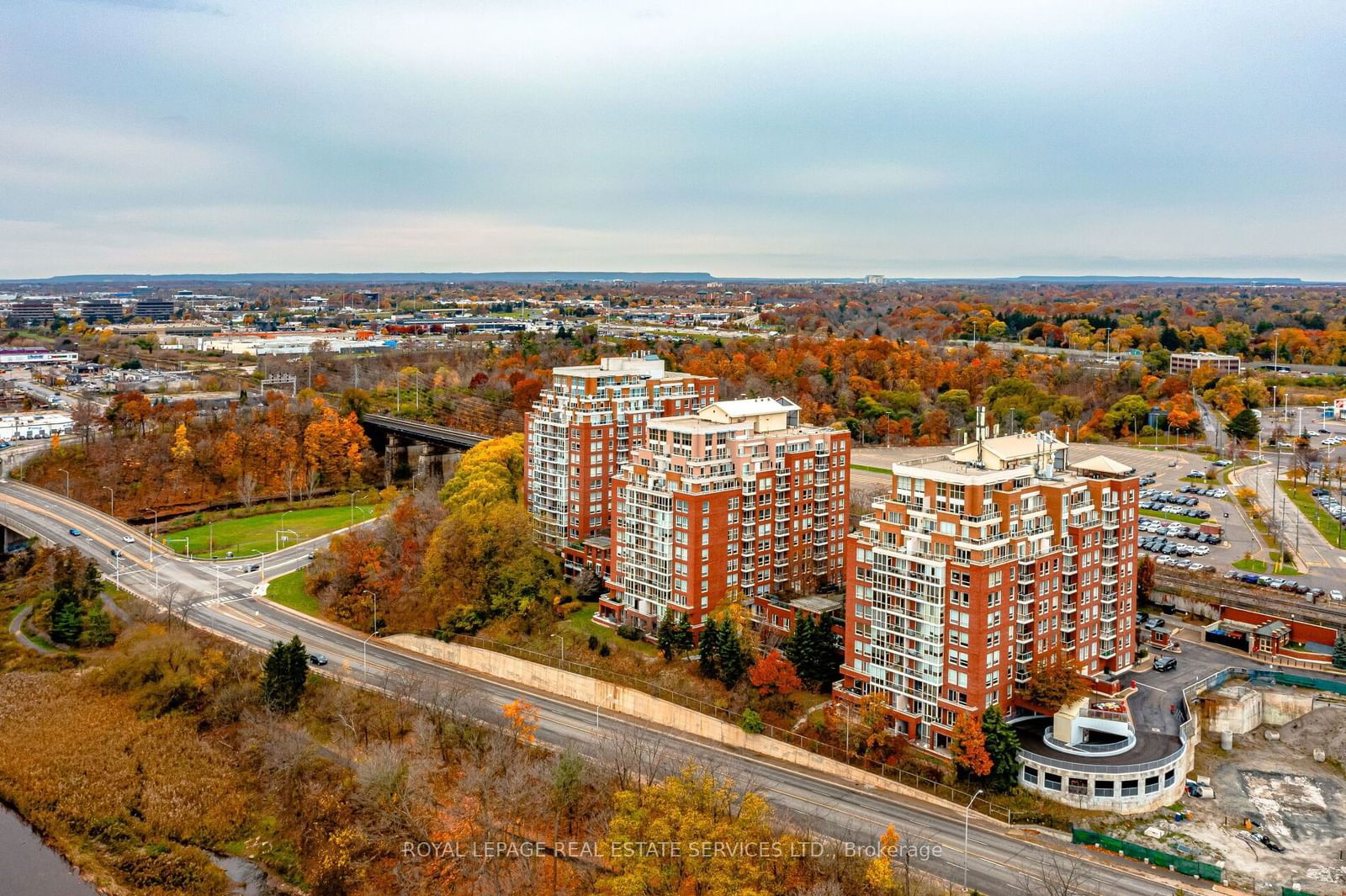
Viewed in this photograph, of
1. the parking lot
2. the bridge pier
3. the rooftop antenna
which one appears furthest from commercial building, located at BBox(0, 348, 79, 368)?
the rooftop antenna

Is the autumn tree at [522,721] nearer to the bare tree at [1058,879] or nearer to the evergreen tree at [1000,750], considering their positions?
the evergreen tree at [1000,750]

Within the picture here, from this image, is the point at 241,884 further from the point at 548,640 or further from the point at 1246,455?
the point at 1246,455

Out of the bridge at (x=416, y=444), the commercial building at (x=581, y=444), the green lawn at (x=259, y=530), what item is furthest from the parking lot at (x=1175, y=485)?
the green lawn at (x=259, y=530)

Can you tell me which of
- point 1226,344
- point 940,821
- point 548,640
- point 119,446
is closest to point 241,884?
point 548,640

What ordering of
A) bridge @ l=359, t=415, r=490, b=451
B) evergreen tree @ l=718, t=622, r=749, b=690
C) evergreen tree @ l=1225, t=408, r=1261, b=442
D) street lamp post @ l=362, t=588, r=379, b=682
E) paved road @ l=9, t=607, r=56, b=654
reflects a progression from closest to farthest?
evergreen tree @ l=718, t=622, r=749, b=690 → street lamp post @ l=362, t=588, r=379, b=682 → paved road @ l=9, t=607, r=56, b=654 → bridge @ l=359, t=415, r=490, b=451 → evergreen tree @ l=1225, t=408, r=1261, b=442

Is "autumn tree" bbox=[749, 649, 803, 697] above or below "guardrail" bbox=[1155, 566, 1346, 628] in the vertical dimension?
below

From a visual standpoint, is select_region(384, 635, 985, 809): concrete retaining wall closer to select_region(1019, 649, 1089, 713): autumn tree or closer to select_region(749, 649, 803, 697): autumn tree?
select_region(749, 649, 803, 697): autumn tree
